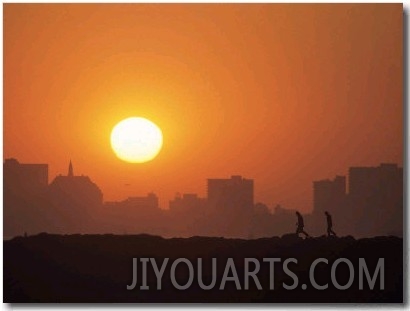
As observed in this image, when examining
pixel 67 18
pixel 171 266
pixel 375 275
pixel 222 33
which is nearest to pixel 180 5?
pixel 222 33

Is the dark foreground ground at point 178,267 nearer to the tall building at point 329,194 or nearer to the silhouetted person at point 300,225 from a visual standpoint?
the silhouetted person at point 300,225

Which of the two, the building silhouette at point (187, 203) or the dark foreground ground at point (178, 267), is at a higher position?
the building silhouette at point (187, 203)

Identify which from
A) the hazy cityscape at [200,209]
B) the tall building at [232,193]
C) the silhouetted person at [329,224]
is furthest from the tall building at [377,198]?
the tall building at [232,193]

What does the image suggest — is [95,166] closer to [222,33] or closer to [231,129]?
[231,129]

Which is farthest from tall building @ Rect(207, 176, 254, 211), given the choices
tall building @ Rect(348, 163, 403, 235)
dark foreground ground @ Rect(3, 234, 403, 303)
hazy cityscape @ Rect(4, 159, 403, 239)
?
tall building @ Rect(348, 163, 403, 235)

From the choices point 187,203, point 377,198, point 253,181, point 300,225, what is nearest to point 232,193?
point 253,181

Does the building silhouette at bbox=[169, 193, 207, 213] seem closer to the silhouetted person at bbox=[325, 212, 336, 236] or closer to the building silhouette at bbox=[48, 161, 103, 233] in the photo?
the building silhouette at bbox=[48, 161, 103, 233]

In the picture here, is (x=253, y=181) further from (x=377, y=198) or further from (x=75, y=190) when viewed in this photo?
(x=75, y=190)
